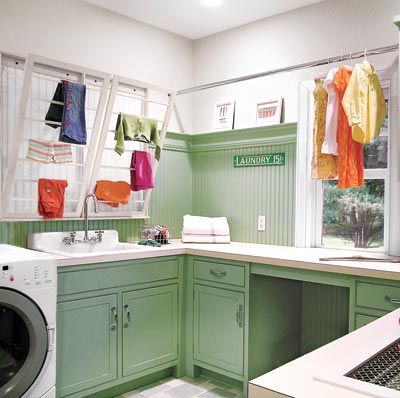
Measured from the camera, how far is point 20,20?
3021 millimetres

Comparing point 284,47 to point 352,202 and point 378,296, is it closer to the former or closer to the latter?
point 352,202

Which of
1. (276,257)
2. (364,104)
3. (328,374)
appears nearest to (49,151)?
(276,257)

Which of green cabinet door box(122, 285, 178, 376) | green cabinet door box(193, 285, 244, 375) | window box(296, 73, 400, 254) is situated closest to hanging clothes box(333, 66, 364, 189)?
window box(296, 73, 400, 254)

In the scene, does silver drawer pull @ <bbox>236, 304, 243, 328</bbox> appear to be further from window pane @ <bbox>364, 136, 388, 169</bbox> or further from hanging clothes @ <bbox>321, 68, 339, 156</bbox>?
window pane @ <bbox>364, 136, 388, 169</bbox>

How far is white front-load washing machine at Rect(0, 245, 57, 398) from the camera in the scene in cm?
216

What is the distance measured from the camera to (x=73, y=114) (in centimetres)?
286

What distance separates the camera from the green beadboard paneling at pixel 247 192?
3.50 meters

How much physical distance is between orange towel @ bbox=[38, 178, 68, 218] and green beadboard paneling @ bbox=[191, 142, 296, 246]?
1419mm

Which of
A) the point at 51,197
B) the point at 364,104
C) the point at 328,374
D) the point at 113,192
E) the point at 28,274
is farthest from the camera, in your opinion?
the point at 113,192

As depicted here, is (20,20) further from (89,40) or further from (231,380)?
(231,380)

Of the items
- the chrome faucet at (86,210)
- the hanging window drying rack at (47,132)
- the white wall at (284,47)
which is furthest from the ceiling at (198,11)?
the chrome faucet at (86,210)

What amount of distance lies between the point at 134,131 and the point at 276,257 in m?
1.36

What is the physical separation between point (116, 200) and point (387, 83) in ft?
6.71

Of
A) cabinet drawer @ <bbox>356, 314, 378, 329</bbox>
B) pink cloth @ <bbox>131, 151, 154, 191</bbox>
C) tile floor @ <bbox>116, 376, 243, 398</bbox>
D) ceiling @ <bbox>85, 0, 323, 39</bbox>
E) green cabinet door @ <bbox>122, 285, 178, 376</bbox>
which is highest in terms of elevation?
ceiling @ <bbox>85, 0, 323, 39</bbox>
